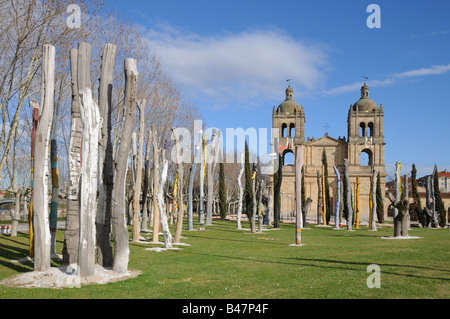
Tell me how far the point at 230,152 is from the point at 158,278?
5929cm

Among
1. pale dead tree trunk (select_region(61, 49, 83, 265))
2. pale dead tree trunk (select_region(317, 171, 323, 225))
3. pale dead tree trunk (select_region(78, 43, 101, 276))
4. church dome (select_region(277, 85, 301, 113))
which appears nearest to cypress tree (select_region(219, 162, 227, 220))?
Result: pale dead tree trunk (select_region(317, 171, 323, 225))

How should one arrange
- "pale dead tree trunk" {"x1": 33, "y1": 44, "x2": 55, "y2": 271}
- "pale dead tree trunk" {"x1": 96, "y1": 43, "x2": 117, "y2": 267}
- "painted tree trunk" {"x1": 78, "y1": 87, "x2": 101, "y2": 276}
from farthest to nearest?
"pale dead tree trunk" {"x1": 96, "y1": 43, "x2": 117, "y2": 267} < "pale dead tree trunk" {"x1": 33, "y1": 44, "x2": 55, "y2": 271} < "painted tree trunk" {"x1": 78, "y1": 87, "x2": 101, "y2": 276}

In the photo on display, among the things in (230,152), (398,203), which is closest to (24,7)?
(398,203)

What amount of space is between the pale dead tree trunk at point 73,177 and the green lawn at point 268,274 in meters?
1.27

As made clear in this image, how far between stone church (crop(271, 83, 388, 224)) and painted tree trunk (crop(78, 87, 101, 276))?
45.8m

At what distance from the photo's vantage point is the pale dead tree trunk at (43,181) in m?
8.66

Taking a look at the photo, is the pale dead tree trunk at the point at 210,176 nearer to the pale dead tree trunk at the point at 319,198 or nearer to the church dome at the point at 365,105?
the pale dead tree trunk at the point at 319,198

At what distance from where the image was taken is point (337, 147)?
5666 cm

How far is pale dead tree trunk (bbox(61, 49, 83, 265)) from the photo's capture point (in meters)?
8.93

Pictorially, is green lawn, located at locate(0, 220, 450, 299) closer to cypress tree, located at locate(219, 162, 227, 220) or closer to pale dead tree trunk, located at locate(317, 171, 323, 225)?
pale dead tree trunk, located at locate(317, 171, 323, 225)

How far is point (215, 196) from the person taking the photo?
50250 millimetres

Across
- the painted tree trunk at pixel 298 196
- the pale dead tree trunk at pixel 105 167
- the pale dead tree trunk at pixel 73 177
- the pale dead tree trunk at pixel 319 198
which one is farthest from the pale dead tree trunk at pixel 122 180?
the pale dead tree trunk at pixel 319 198

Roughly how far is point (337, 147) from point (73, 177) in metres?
51.2

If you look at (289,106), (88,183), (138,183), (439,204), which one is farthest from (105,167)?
(289,106)
